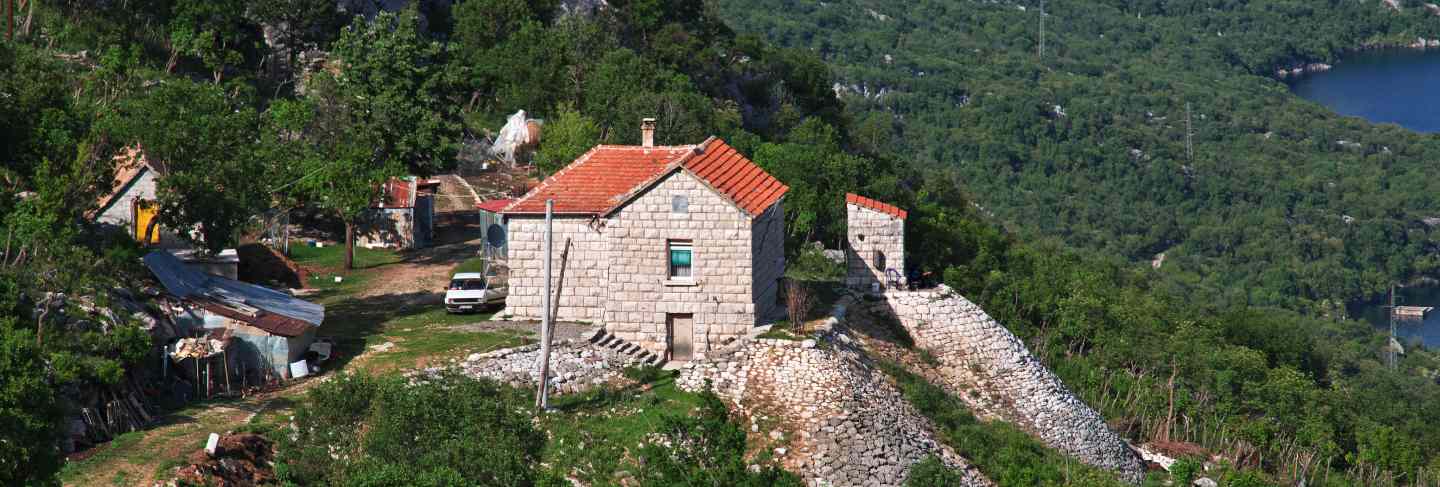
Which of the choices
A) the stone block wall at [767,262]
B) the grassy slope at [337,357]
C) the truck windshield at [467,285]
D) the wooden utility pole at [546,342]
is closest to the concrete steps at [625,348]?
the grassy slope at [337,357]

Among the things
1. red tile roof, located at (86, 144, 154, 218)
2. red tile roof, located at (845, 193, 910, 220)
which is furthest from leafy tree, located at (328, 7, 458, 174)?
red tile roof, located at (845, 193, 910, 220)

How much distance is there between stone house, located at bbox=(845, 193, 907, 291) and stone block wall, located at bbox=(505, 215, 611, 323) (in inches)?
398

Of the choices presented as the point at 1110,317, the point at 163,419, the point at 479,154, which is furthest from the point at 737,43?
the point at 163,419

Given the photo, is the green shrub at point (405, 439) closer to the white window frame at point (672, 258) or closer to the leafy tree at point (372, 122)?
the white window frame at point (672, 258)

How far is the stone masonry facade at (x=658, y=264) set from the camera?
48.1 meters

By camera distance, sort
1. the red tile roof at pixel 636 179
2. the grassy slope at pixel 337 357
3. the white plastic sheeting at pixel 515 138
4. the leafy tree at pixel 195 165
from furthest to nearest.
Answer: the white plastic sheeting at pixel 515 138, the leafy tree at pixel 195 165, the red tile roof at pixel 636 179, the grassy slope at pixel 337 357

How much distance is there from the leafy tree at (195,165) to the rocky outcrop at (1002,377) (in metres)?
17.7

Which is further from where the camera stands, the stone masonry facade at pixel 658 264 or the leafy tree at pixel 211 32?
the leafy tree at pixel 211 32

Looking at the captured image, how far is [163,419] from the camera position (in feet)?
133

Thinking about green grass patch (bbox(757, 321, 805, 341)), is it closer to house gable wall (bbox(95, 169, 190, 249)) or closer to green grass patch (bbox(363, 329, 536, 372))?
green grass patch (bbox(363, 329, 536, 372))

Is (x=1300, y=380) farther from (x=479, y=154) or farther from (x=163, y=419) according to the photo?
(x=163, y=419)

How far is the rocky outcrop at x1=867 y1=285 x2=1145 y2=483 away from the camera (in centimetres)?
5303

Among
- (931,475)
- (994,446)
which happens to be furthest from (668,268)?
(994,446)

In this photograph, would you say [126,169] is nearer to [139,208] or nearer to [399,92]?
[139,208]
